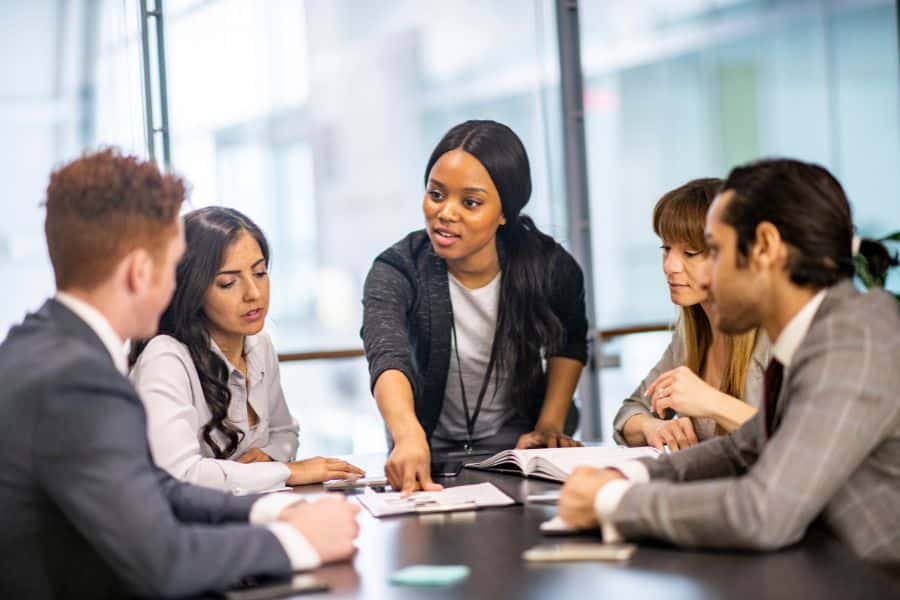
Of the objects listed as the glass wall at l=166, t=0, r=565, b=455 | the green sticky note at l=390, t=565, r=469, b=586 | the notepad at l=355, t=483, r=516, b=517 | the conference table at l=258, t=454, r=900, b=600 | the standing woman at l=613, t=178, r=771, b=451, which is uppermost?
the glass wall at l=166, t=0, r=565, b=455

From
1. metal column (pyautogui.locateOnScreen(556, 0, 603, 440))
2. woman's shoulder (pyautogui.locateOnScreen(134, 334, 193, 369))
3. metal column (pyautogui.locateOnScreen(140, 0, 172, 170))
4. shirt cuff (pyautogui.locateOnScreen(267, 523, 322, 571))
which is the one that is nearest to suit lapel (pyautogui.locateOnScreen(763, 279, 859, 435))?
shirt cuff (pyautogui.locateOnScreen(267, 523, 322, 571))

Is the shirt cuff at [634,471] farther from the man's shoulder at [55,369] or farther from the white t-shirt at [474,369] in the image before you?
the white t-shirt at [474,369]

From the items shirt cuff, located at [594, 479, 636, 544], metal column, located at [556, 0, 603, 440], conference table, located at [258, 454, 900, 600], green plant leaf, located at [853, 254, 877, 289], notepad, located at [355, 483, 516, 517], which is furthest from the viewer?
metal column, located at [556, 0, 603, 440]

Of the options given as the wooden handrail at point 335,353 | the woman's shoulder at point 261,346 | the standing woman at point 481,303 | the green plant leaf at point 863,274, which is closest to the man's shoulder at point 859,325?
the green plant leaf at point 863,274

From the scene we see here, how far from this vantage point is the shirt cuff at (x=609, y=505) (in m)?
1.63

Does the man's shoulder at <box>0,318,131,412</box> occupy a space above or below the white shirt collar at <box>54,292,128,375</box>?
below

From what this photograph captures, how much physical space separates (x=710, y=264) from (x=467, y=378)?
1231mm

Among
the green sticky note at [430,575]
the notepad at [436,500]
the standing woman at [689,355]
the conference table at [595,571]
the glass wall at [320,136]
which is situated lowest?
the notepad at [436,500]

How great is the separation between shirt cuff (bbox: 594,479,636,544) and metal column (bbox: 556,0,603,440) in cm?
333

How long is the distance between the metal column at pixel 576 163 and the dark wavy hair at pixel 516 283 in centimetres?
202

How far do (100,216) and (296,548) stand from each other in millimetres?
549

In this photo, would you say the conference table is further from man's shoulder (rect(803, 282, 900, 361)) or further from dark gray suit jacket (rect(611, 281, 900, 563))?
man's shoulder (rect(803, 282, 900, 361))

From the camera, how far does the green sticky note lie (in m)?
1.46

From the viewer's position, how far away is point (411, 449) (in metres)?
2.25
